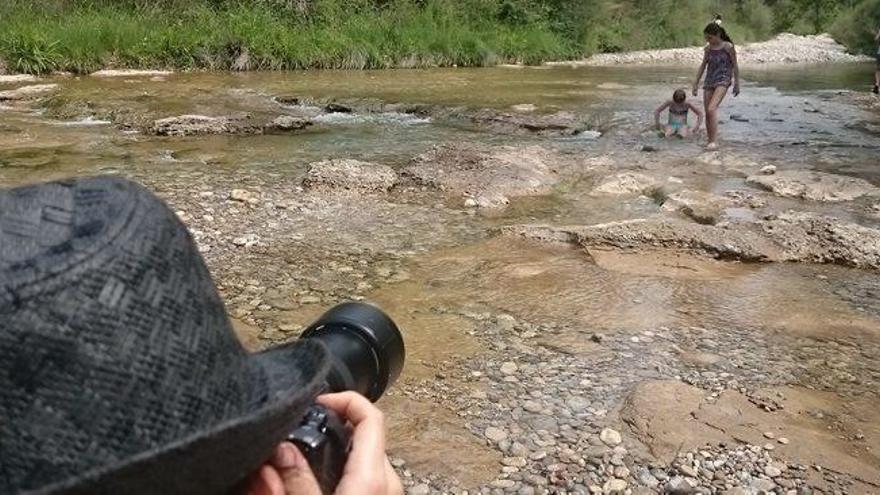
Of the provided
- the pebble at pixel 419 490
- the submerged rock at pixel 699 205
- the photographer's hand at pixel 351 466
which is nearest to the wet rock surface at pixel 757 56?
the submerged rock at pixel 699 205

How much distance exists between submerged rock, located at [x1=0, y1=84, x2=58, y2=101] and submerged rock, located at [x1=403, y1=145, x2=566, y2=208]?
6347mm

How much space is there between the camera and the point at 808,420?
2.72m

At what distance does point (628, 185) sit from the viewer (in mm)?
5945

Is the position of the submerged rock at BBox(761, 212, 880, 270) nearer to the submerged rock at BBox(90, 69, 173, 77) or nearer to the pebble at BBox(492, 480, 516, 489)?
the pebble at BBox(492, 480, 516, 489)

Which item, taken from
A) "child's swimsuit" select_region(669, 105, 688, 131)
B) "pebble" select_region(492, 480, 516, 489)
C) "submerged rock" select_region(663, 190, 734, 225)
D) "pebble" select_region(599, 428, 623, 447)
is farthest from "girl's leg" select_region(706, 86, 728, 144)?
"pebble" select_region(492, 480, 516, 489)

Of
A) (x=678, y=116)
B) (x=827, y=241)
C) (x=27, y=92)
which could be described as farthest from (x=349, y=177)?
(x=27, y=92)

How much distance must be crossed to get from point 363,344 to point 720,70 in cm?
748

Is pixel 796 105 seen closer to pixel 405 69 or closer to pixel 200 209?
pixel 405 69

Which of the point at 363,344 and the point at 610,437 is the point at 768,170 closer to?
the point at 610,437

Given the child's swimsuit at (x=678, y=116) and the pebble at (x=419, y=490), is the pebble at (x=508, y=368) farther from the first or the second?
the child's swimsuit at (x=678, y=116)

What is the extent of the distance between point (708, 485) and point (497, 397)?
789 mm

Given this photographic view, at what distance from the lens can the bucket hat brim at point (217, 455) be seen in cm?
76

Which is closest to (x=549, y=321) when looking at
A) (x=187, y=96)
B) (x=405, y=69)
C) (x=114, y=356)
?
(x=114, y=356)

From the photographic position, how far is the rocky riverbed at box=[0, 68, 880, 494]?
2551mm
